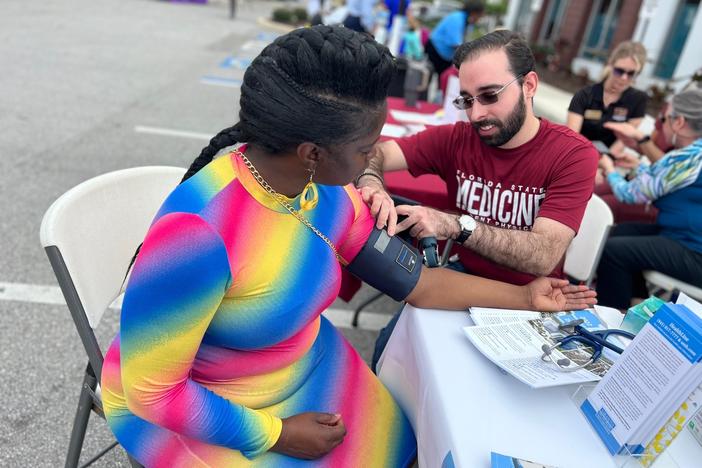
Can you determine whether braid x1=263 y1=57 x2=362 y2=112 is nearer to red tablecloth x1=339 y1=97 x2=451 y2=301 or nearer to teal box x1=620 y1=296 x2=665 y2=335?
teal box x1=620 y1=296 x2=665 y2=335

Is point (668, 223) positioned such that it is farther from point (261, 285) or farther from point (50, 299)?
point (50, 299)

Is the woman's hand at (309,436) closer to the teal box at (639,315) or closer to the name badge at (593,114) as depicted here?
the teal box at (639,315)

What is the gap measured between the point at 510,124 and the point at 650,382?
1.07 meters

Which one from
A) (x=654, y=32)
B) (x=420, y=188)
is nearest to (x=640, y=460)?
(x=420, y=188)

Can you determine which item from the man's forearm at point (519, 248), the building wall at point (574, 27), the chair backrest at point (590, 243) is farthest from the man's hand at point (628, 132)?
the building wall at point (574, 27)

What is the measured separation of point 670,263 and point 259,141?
2.27m

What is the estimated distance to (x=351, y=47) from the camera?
0.97 m

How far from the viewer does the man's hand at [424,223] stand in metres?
1.52

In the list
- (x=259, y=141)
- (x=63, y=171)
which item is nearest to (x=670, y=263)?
(x=259, y=141)

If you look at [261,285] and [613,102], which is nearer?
[261,285]

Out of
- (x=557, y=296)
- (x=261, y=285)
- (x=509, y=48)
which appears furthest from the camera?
(x=509, y=48)

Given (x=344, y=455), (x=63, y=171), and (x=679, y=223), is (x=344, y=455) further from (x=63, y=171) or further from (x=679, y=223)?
(x=63, y=171)

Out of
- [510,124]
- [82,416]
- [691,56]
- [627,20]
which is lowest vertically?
[82,416]

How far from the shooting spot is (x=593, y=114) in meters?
Result: 3.77
